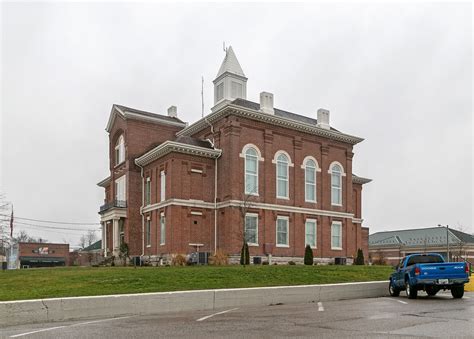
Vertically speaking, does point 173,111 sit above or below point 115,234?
above

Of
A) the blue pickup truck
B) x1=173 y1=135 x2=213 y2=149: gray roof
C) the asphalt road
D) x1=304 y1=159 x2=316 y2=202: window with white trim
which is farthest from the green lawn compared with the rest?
x1=304 y1=159 x2=316 y2=202: window with white trim

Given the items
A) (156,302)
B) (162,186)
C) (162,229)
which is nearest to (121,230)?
(162,229)

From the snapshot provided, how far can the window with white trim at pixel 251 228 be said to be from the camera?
39375 millimetres

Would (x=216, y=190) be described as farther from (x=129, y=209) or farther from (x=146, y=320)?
(x=146, y=320)

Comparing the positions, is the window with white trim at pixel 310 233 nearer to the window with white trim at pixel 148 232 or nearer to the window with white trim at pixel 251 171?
the window with white trim at pixel 251 171

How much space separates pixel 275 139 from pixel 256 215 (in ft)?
21.7

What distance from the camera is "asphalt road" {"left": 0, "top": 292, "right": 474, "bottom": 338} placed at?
10.2 metres

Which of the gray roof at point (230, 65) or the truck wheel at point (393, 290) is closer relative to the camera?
the truck wheel at point (393, 290)

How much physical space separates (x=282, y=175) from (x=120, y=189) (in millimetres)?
15031

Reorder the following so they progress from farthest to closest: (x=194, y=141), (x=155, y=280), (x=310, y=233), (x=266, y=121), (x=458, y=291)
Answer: (x=310, y=233), (x=266, y=121), (x=194, y=141), (x=155, y=280), (x=458, y=291)

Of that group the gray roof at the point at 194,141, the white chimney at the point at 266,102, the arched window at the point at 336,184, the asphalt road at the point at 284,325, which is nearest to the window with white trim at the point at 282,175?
the white chimney at the point at 266,102

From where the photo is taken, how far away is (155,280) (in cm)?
2056

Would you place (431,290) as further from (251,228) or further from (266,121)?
(266,121)

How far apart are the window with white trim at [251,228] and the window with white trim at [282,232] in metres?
2.27
